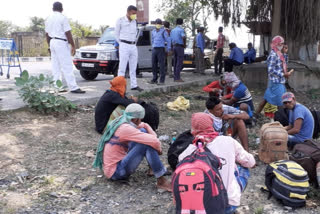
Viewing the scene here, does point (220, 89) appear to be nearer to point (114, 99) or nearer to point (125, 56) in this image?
point (125, 56)

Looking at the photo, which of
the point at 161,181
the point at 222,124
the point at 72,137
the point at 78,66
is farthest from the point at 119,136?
the point at 78,66

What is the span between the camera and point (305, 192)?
12.1 feet

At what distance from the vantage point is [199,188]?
2684 mm

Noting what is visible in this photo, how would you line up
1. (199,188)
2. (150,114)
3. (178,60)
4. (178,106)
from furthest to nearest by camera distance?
(178,60), (178,106), (150,114), (199,188)

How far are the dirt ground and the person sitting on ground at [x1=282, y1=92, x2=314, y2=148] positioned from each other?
0.67 m

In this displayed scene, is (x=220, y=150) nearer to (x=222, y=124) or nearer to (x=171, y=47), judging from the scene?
(x=222, y=124)

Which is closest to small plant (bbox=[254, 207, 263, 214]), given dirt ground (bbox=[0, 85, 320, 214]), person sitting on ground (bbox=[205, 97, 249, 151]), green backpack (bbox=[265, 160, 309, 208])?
dirt ground (bbox=[0, 85, 320, 214])

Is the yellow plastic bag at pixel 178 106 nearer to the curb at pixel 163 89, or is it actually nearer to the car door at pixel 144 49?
the curb at pixel 163 89

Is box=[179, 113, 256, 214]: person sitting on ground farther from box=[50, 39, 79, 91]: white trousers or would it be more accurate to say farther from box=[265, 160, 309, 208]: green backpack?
box=[50, 39, 79, 91]: white trousers

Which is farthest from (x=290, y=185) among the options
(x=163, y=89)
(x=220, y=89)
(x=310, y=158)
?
(x=163, y=89)

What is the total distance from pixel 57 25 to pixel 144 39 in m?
5.34

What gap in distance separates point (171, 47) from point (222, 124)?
702 centimetres

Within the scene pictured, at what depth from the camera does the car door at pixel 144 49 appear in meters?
12.0

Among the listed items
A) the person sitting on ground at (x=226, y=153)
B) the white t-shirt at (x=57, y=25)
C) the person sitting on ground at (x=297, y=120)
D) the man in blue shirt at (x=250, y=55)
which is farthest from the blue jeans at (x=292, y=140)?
the man in blue shirt at (x=250, y=55)
